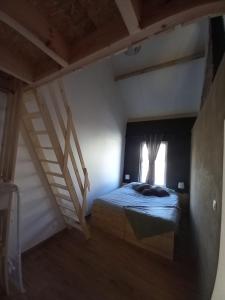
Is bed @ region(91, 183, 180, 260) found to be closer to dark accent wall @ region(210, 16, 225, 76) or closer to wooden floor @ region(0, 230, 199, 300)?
wooden floor @ region(0, 230, 199, 300)

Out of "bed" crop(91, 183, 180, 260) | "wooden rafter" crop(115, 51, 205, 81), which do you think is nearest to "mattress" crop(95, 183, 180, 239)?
"bed" crop(91, 183, 180, 260)

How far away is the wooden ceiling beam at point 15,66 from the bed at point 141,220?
2.35 meters

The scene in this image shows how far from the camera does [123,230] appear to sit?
2.64 metres

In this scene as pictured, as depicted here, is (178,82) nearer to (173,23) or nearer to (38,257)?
(173,23)

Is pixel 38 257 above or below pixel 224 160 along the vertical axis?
below

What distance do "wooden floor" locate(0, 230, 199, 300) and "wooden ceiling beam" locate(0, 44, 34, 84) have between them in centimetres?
221

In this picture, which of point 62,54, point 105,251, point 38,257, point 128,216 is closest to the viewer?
point 62,54

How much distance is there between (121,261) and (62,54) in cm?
253

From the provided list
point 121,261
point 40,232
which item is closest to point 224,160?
point 121,261

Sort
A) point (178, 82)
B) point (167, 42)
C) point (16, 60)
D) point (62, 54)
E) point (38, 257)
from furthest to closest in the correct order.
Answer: point (178, 82)
point (167, 42)
point (38, 257)
point (16, 60)
point (62, 54)

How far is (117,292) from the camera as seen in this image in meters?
1.66

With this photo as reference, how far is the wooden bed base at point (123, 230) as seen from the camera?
2.24 meters

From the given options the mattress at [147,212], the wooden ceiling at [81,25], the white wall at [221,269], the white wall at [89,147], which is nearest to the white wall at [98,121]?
the white wall at [89,147]

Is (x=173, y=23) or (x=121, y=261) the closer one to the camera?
(x=173, y=23)
